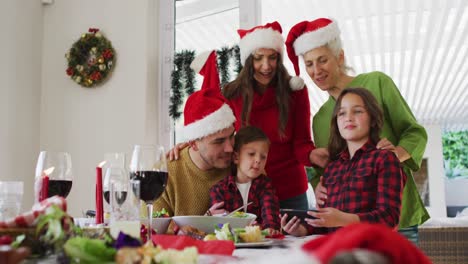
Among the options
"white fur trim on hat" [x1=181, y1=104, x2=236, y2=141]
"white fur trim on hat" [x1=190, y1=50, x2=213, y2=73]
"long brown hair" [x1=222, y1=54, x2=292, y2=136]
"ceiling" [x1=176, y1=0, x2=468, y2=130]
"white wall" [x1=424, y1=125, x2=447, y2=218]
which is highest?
"ceiling" [x1=176, y1=0, x2=468, y2=130]

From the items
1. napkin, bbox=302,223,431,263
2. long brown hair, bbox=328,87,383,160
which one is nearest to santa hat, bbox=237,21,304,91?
long brown hair, bbox=328,87,383,160

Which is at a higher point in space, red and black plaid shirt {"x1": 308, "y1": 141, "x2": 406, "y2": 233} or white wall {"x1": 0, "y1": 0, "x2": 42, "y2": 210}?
white wall {"x1": 0, "y1": 0, "x2": 42, "y2": 210}

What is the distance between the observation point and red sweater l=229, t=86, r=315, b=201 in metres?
2.20

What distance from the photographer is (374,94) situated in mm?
1981

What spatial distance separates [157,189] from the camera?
115 centimetres

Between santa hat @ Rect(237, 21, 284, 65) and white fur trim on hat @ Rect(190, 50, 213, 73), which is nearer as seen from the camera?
santa hat @ Rect(237, 21, 284, 65)

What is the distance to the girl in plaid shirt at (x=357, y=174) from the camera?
4.87 ft

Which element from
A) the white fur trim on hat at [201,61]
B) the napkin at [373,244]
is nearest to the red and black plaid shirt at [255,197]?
the white fur trim on hat at [201,61]

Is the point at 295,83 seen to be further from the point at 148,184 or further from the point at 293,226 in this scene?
the point at 148,184

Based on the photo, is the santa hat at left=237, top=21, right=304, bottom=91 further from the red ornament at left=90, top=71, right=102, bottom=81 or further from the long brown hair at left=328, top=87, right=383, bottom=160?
the red ornament at left=90, top=71, right=102, bottom=81

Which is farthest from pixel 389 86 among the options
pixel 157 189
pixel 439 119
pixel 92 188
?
pixel 439 119

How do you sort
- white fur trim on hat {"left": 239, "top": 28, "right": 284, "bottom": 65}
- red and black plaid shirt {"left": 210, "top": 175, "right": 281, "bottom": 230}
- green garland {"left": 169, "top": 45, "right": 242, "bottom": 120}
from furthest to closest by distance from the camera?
green garland {"left": 169, "top": 45, "right": 242, "bottom": 120}
white fur trim on hat {"left": 239, "top": 28, "right": 284, "bottom": 65}
red and black plaid shirt {"left": 210, "top": 175, "right": 281, "bottom": 230}

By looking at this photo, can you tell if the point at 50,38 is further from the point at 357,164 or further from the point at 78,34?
the point at 357,164

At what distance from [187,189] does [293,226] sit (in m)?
0.61
